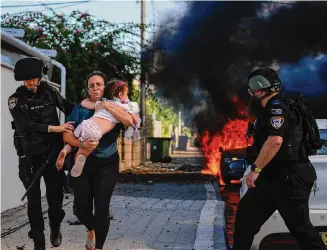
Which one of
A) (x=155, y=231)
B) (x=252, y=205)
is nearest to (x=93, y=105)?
(x=252, y=205)

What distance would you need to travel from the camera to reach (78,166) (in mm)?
4875

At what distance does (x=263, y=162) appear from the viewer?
14.1 feet

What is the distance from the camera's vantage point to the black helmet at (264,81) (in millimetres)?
4492

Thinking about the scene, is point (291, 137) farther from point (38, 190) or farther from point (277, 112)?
point (38, 190)

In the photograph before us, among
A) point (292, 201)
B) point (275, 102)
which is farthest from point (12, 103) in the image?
point (292, 201)

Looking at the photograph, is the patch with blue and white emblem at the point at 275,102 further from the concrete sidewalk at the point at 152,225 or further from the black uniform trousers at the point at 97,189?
the concrete sidewalk at the point at 152,225

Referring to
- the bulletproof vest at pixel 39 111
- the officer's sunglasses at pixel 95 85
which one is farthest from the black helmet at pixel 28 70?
the officer's sunglasses at pixel 95 85

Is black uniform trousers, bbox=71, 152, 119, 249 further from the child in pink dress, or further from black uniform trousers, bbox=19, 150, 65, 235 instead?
black uniform trousers, bbox=19, 150, 65, 235

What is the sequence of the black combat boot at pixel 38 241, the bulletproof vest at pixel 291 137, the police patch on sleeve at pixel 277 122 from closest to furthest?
the police patch on sleeve at pixel 277 122
the bulletproof vest at pixel 291 137
the black combat boot at pixel 38 241

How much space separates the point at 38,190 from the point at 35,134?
496mm

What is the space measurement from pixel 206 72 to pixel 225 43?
3.72 feet

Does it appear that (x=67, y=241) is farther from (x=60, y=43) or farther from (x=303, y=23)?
(x=303, y=23)

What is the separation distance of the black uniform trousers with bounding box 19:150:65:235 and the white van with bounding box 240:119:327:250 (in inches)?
71.6

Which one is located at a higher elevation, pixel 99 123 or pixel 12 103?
pixel 12 103
